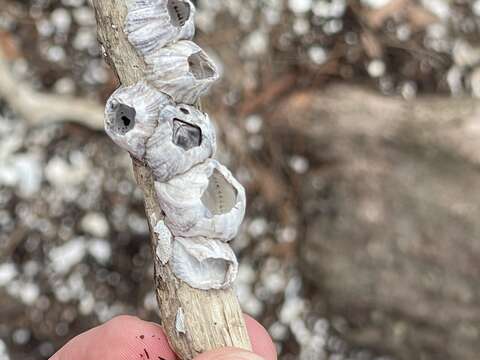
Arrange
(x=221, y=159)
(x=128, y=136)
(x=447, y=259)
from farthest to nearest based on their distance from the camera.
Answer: (x=221, y=159), (x=447, y=259), (x=128, y=136)

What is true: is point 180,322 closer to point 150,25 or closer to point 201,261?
point 201,261


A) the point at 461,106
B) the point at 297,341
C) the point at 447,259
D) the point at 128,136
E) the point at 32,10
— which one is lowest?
the point at 297,341

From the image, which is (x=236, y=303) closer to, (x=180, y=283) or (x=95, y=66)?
(x=180, y=283)

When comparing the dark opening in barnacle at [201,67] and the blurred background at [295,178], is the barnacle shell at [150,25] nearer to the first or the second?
the dark opening in barnacle at [201,67]

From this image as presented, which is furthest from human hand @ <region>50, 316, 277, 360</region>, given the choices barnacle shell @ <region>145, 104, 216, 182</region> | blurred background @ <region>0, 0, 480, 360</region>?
blurred background @ <region>0, 0, 480, 360</region>

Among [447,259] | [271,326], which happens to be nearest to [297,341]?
[271,326]

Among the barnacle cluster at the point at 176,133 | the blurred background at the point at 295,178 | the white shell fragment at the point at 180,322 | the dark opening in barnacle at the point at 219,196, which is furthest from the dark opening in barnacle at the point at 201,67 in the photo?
the blurred background at the point at 295,178

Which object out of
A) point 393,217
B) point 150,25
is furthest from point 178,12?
point 393,217
